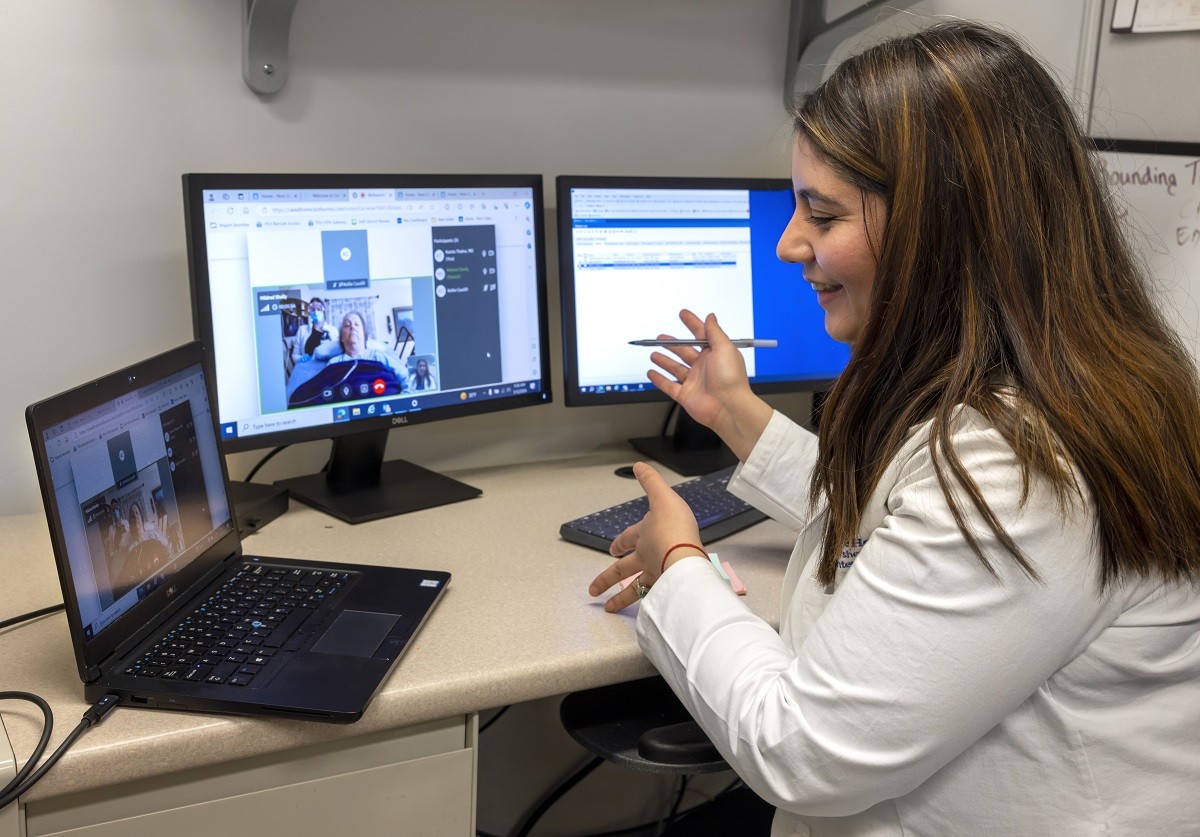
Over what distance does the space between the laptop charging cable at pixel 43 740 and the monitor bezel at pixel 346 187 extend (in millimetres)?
351

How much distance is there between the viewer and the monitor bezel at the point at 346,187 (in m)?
1.20

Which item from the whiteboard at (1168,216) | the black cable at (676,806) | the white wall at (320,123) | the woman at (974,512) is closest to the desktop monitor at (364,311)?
the white wall at (320,123)

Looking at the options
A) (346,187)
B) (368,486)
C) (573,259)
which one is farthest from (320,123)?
(368,486)

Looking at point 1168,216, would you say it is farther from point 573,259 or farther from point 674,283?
point 573,259

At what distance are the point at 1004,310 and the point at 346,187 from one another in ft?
2.72

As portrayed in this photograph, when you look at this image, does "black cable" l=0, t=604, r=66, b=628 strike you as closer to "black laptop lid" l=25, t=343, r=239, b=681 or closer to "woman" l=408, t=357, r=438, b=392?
"black laptop lid" l=25, t=343, r=239, b=681

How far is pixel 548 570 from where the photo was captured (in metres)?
1.17

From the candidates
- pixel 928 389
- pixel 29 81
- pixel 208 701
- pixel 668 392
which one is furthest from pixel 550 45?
pixel 208 701

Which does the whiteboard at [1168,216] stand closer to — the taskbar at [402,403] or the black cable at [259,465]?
the taskbar at [402,403]

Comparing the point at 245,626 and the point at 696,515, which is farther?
the point at 696,515

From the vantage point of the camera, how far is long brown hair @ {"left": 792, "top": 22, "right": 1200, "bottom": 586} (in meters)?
0.74

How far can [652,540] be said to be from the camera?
1.02 metres

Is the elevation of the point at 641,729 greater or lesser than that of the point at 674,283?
lesser

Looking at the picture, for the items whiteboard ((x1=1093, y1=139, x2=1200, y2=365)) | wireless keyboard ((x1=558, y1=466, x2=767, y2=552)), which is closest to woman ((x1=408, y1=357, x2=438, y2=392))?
wireless keyboard ((x1=558, y1=466, x2=767, y2=552))
